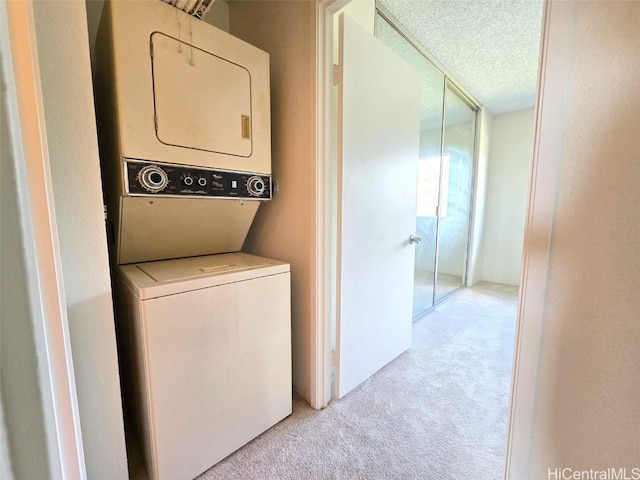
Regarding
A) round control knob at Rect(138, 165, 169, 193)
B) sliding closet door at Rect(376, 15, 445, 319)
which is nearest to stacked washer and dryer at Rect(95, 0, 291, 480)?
round control knob at Rect(138, 165, 169, 193)

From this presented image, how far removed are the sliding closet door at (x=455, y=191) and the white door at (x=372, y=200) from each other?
127 centimetres

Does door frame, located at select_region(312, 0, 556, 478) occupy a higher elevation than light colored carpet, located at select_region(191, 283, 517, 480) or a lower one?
higher

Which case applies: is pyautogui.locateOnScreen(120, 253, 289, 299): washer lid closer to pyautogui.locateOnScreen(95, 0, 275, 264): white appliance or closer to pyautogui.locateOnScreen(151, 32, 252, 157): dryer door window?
pyautogui.locateOnScreen(95, 0, 275, 264): white appliance

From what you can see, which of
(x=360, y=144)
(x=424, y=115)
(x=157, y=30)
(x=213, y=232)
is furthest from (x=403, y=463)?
(x=424, y=115)

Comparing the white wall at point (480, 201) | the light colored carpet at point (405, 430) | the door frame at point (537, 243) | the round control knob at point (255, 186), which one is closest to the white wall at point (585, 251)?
the door frame at point (537, 243)

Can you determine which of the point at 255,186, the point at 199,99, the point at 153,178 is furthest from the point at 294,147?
the point at 153,178

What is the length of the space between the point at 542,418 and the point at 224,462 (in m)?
1.25

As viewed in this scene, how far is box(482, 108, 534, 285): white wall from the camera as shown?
12.3 ft

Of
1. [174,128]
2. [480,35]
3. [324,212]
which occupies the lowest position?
[324,212]

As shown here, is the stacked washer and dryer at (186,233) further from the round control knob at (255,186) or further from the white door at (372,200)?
the white door at (372,200)

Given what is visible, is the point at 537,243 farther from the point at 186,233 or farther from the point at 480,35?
the point at 480,35

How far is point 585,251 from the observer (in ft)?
2.11

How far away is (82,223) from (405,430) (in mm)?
1704

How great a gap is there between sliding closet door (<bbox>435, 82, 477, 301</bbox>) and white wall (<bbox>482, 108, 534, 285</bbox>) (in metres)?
0.60
